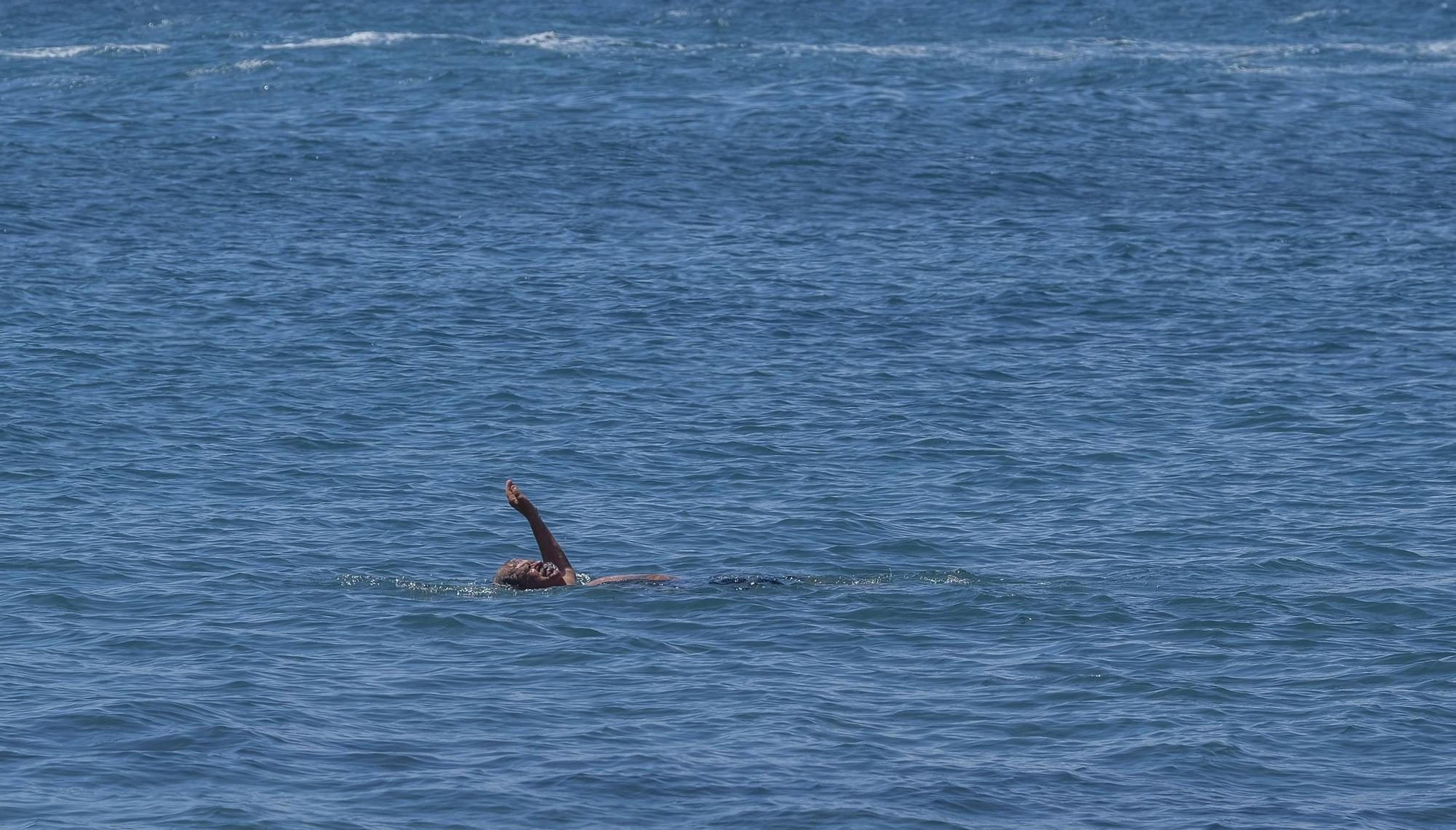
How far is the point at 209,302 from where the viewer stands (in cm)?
4228

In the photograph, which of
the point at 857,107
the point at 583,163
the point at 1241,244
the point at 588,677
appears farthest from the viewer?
the point at 857,107

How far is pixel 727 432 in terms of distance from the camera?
Answer: 3478 cm

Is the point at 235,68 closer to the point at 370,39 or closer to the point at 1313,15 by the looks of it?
the point at 370,39

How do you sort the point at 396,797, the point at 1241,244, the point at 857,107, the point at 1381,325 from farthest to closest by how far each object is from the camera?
the point at 857,107, the point at 1241,244, the point at 1381,325, the point at 396,797

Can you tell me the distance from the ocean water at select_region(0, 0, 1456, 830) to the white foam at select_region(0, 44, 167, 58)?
48cm

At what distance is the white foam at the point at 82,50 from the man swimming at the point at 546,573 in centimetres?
4634

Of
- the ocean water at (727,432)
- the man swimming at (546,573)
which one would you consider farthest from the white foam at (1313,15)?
the man swimming at (546,573)

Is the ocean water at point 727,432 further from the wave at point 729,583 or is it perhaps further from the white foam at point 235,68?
the white foam at point 235,68

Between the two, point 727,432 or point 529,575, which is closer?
point 529,575

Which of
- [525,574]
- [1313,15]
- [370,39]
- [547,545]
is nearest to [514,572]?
[525,574]

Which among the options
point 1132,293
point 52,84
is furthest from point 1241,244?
point 52,84

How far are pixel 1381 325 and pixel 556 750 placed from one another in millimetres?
26260

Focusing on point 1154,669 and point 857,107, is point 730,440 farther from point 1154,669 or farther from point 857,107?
point 857,107

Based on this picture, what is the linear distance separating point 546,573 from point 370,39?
4762cm
